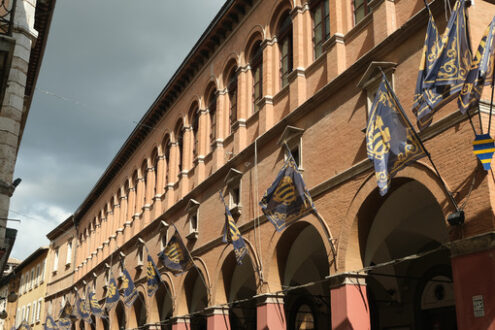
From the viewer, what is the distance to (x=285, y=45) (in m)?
17.8

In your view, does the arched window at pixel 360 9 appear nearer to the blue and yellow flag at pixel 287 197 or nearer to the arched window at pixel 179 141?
the blue and yellow flag at pixel 287 197

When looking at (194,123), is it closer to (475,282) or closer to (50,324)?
(475,282)

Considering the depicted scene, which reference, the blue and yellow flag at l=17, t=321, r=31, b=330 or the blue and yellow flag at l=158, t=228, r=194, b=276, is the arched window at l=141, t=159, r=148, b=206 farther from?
the blue and yellow flag at l=17, t=321, r=31, b=330

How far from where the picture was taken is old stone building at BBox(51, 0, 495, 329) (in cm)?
1076

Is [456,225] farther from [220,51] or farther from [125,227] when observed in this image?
[125,227]

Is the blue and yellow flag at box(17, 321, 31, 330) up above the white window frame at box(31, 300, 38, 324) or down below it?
below

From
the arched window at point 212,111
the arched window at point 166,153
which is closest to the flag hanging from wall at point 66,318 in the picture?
the arched window at point 166,153

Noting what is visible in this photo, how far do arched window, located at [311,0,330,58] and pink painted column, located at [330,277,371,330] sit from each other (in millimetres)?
6390

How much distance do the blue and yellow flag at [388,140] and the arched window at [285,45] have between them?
659 centimetres

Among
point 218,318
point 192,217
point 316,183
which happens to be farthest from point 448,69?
point 192,217

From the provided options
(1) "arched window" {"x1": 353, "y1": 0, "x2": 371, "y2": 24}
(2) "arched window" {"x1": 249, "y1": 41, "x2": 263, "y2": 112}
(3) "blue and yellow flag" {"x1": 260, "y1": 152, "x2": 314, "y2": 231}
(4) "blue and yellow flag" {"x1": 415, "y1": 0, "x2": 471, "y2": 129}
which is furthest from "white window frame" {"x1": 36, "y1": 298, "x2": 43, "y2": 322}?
(4) "blue and yellow flag" {"x1": 415, "y1": 0, "x2": 471, "y2": 129}

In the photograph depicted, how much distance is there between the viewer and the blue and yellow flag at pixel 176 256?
19.4 metres

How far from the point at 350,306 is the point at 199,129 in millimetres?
11687

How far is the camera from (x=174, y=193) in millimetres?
24750
